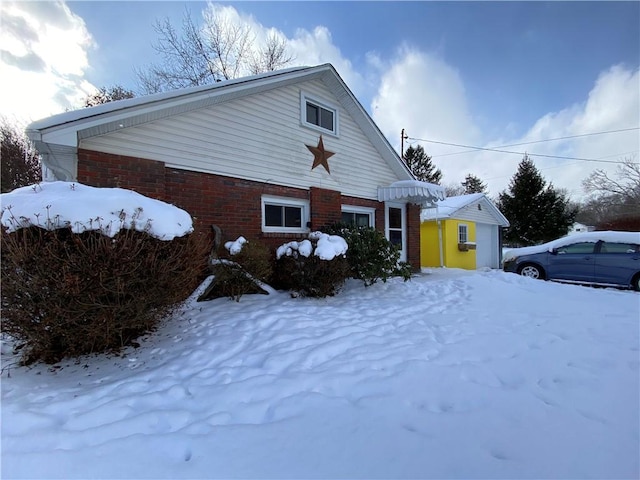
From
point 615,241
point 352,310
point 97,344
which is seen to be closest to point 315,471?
point 97,344

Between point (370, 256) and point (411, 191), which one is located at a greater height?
point (411, 191)

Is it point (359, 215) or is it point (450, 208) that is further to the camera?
point (450, 208)

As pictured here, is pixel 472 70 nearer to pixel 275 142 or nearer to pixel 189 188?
pixel 275 142

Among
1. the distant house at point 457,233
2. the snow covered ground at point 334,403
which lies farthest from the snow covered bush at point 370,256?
the distant house at point 457,233

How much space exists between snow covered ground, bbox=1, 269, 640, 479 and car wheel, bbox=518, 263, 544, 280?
5.95 meters

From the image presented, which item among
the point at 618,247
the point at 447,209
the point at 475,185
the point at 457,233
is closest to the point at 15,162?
the point at 447,209

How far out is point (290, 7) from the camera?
Answer: 8711 millimetres

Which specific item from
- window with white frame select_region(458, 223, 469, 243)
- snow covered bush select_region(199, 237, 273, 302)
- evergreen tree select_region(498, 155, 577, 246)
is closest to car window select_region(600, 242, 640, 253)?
window with white frame select_region(458, 223, 469, 243)

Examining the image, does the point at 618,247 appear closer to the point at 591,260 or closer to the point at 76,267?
the point at 591,260

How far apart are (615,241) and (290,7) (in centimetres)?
1144

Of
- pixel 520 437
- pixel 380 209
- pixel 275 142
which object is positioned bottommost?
pixel 520 437

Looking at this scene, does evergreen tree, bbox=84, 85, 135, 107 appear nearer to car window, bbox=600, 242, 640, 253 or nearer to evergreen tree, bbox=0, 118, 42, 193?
evergreen tree, bbox=0, 118, 42, 193

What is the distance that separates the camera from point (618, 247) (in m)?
8.27

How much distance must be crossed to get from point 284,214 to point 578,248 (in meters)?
8.84
